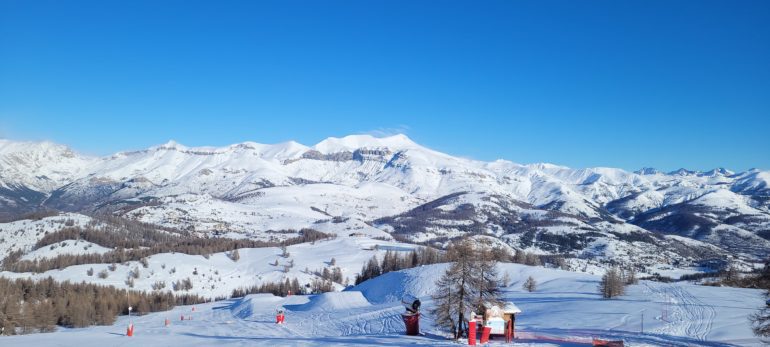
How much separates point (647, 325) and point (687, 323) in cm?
396

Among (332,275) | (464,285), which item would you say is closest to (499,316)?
(464,285)

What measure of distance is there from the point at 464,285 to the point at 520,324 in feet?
67.8

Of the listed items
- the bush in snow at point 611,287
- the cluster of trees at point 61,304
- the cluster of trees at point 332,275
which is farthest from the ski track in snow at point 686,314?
the cluster of trees at point 332,275

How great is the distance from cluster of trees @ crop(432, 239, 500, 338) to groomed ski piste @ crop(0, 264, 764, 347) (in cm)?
180

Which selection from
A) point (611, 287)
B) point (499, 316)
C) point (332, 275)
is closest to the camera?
point (499, 316)

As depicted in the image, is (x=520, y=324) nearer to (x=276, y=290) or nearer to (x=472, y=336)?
(x=472, y=336)

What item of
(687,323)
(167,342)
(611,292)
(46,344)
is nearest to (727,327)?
(687,323)

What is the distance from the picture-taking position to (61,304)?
94312 millimetres

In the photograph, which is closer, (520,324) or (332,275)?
(520,324)

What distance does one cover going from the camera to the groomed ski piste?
111ft

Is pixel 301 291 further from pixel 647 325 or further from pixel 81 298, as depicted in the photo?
pixel 647 325

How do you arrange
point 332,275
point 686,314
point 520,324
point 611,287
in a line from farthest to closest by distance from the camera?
point 332,275 < point 611,287 < point 520,324 < point 686,314

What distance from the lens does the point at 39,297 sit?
10681 cm

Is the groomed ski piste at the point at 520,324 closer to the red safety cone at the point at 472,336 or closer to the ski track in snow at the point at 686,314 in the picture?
the ski track in snow at the point at 686,314
